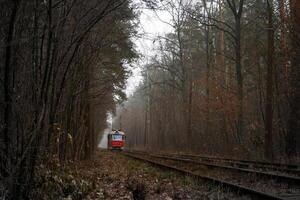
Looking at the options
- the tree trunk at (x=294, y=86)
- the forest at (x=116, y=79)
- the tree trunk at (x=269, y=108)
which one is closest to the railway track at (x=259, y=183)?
the forest at (x=116, y=79)

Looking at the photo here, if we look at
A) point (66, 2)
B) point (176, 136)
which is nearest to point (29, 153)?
point (66, 2)

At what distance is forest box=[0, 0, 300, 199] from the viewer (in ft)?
14.7

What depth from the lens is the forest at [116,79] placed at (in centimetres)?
447

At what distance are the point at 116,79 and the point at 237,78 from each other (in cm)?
926

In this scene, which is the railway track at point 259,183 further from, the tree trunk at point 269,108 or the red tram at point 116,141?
the red tram at point 116,141

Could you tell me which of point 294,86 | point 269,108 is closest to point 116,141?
point 269,108

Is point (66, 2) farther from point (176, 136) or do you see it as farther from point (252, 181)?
point (176, 136)

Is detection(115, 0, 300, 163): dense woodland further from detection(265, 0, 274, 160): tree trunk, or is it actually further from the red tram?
the red tram

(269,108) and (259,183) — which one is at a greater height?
(269,108)

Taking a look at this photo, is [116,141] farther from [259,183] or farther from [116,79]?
[259,183]

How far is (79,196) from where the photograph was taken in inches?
239

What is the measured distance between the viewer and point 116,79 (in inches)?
635

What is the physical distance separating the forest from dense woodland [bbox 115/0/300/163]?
91 mm

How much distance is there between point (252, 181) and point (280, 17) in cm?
1315
